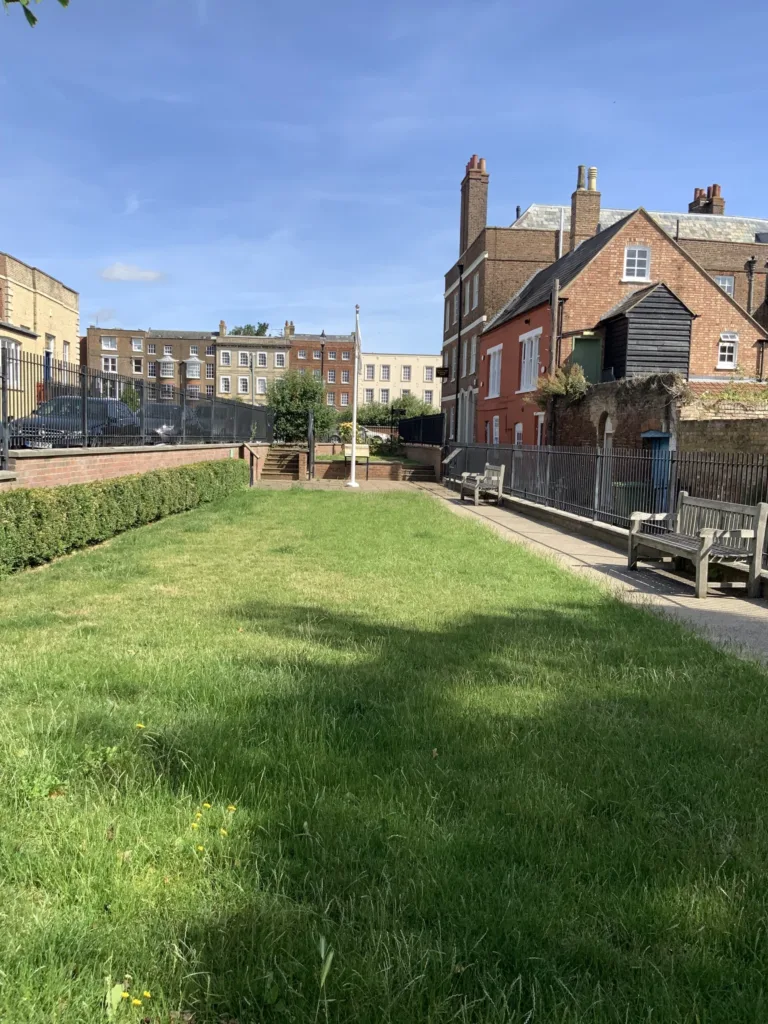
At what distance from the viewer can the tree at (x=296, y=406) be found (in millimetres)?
40625

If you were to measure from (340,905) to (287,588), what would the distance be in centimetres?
531

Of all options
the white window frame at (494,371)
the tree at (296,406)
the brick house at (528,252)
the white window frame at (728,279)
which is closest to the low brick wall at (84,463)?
the white window frame at (494,371)

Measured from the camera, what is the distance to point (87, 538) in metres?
10.1

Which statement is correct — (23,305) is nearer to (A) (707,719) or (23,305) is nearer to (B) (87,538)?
(B) (87,538)

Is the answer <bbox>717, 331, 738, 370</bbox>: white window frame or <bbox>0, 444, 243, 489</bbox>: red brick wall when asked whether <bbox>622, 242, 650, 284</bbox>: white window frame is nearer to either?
<bbox>717, 331, 738, 370</bbox>: white window frame

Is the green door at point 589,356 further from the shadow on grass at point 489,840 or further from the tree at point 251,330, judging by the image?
the tree at point 251,330

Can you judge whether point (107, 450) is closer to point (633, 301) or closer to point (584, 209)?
point (633, 301)

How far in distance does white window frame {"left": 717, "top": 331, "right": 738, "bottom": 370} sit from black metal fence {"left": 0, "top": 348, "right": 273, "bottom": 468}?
60.2 ft

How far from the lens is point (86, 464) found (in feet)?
39.5

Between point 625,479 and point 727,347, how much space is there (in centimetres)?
1681

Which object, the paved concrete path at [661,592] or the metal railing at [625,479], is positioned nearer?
the paved concrete path at [661,592]

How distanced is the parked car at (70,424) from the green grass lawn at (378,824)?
5215mm

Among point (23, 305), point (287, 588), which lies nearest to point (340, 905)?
point (287, 588)

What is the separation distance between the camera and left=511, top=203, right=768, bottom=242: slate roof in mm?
42188
